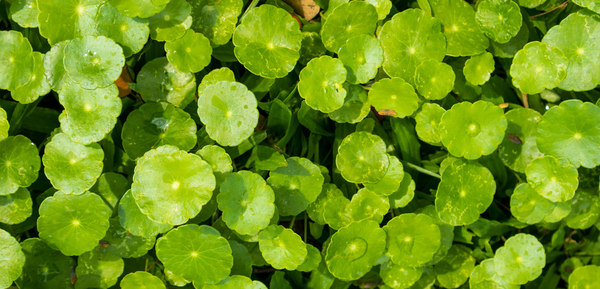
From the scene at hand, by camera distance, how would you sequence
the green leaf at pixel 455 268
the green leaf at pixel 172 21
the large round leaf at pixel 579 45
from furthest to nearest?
the green leaf at pixel 455 268
the large round leaf at pixel 579 45
the green leaf at pixel 172 21

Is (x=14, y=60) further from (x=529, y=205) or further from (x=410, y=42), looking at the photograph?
(x=529, y=205)

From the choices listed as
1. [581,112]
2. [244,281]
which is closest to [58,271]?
[244,281]

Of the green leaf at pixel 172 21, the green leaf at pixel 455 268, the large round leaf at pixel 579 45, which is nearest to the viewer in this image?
the green leaf at pixel 172 21

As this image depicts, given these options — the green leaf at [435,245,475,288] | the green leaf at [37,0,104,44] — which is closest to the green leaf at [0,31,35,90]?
the green leaf at [37,0,104,44]

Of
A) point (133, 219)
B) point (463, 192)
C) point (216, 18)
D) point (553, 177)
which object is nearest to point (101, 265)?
point (133, 219)

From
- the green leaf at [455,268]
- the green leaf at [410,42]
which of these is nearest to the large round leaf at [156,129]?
the green leaf at [410,42]

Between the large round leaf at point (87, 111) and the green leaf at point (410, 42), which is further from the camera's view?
the green leaf at point (410, 42)

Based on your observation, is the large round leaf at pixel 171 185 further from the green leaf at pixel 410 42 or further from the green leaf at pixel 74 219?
the green leaf at pixel 410 42

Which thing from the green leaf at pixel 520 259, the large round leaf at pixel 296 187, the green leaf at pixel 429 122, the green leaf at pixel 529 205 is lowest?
the green leaf at pixel 520 259

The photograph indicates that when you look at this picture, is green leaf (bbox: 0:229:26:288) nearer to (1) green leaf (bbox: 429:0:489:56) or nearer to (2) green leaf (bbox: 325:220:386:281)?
(2) green leaf (bbox: 325:220:386:281)
